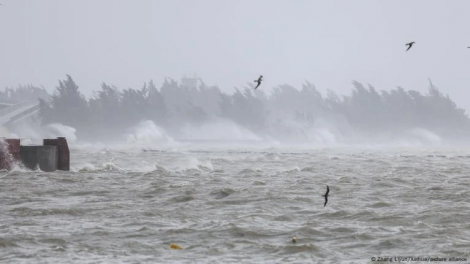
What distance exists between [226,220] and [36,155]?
47.9 feet

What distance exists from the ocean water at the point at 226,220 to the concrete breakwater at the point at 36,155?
1.76 meters

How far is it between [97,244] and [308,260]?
3.45 m

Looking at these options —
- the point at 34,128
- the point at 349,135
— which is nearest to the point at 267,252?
the point at 34,128

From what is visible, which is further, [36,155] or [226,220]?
[36,155]

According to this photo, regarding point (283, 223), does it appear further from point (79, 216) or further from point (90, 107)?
point (90, 107)

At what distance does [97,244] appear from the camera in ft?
42.4

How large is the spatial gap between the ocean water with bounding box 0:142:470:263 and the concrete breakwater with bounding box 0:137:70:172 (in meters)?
1.76

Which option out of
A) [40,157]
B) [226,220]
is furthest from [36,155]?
[226,220]

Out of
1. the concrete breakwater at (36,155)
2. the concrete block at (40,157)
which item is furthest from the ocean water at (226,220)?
the concrete block at (40,157)

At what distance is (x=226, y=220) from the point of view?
51.9 ft

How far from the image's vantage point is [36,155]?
28656mm

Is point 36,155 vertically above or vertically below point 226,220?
above

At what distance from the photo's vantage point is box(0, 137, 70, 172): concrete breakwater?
27531 mm

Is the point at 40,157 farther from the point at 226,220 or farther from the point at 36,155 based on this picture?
the point at 226,220
